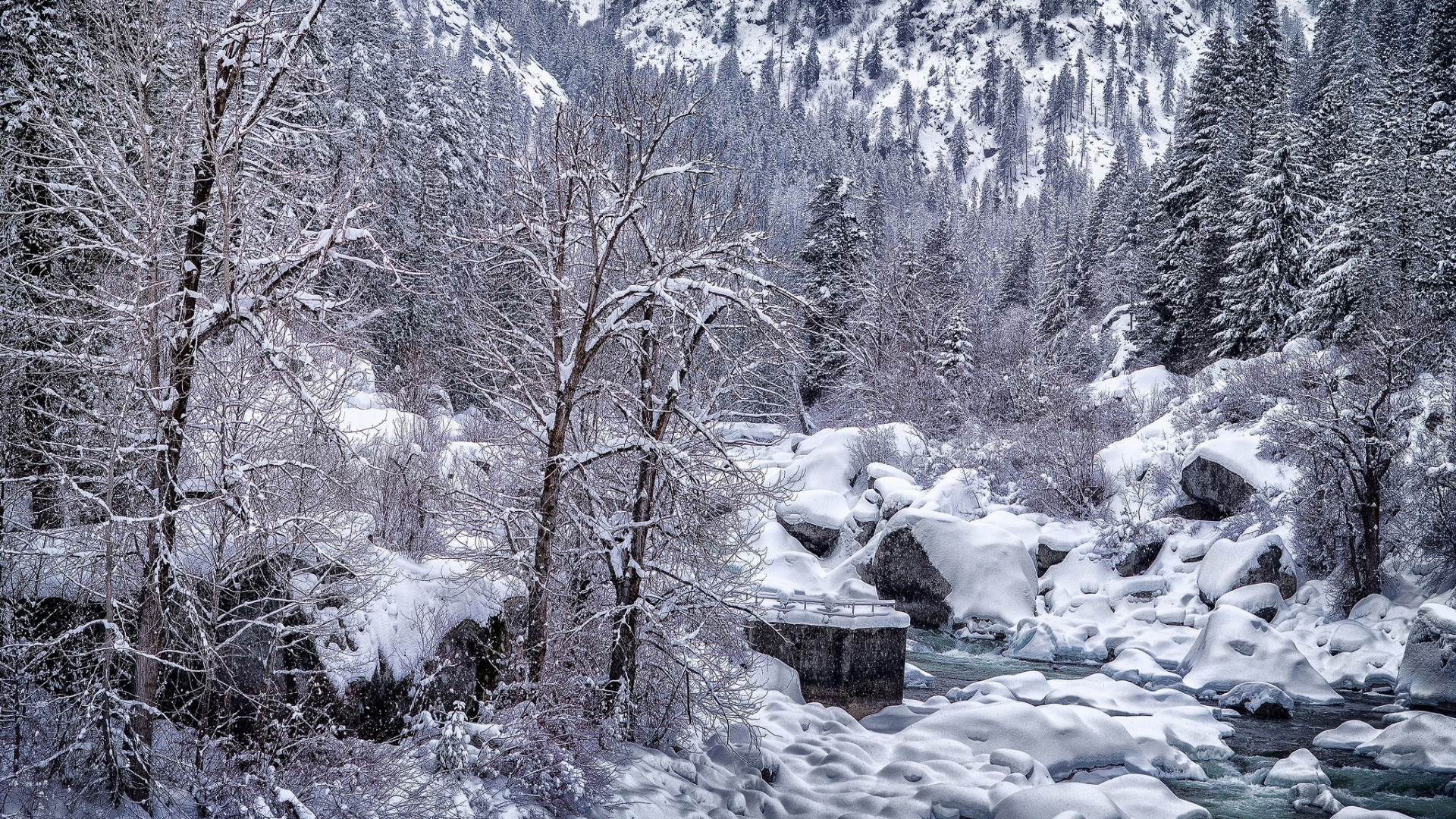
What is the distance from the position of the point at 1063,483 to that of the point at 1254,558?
784 centimetres

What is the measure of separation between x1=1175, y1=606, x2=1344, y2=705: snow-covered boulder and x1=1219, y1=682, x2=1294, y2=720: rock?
1.64 feet

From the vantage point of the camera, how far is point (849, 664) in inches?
713

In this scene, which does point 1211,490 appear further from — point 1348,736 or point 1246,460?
point 1348,736

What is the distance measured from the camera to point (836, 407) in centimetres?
4000

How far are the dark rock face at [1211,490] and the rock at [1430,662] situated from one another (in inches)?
287

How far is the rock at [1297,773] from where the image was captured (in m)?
13.7

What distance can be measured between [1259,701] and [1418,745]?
A: 3.11m

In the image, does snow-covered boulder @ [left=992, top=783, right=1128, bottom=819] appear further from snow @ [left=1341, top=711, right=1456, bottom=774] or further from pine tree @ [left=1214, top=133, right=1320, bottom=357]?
pine tree @ [left=1214, top=133, right=1320, bottom=357]

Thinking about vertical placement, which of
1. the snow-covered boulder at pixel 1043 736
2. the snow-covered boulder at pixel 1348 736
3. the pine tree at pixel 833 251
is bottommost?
the snow-covered boulder at pixel 1043 736

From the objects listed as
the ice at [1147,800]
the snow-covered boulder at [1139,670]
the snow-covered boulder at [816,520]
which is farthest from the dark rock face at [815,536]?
the ice at [1147,800]

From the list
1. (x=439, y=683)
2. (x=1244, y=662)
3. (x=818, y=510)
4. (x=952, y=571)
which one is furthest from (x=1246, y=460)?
(x=439, y=683)

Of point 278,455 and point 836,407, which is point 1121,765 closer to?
point 278,455

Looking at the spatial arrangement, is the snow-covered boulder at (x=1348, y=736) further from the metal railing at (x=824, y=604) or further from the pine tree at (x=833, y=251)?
the pine tree at (x=833, y=251)

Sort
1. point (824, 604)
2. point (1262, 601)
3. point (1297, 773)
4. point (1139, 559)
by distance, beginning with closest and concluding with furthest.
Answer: point (1297, 773) < point (824, 604) < point (1262, 601) < point (1139, 559)
